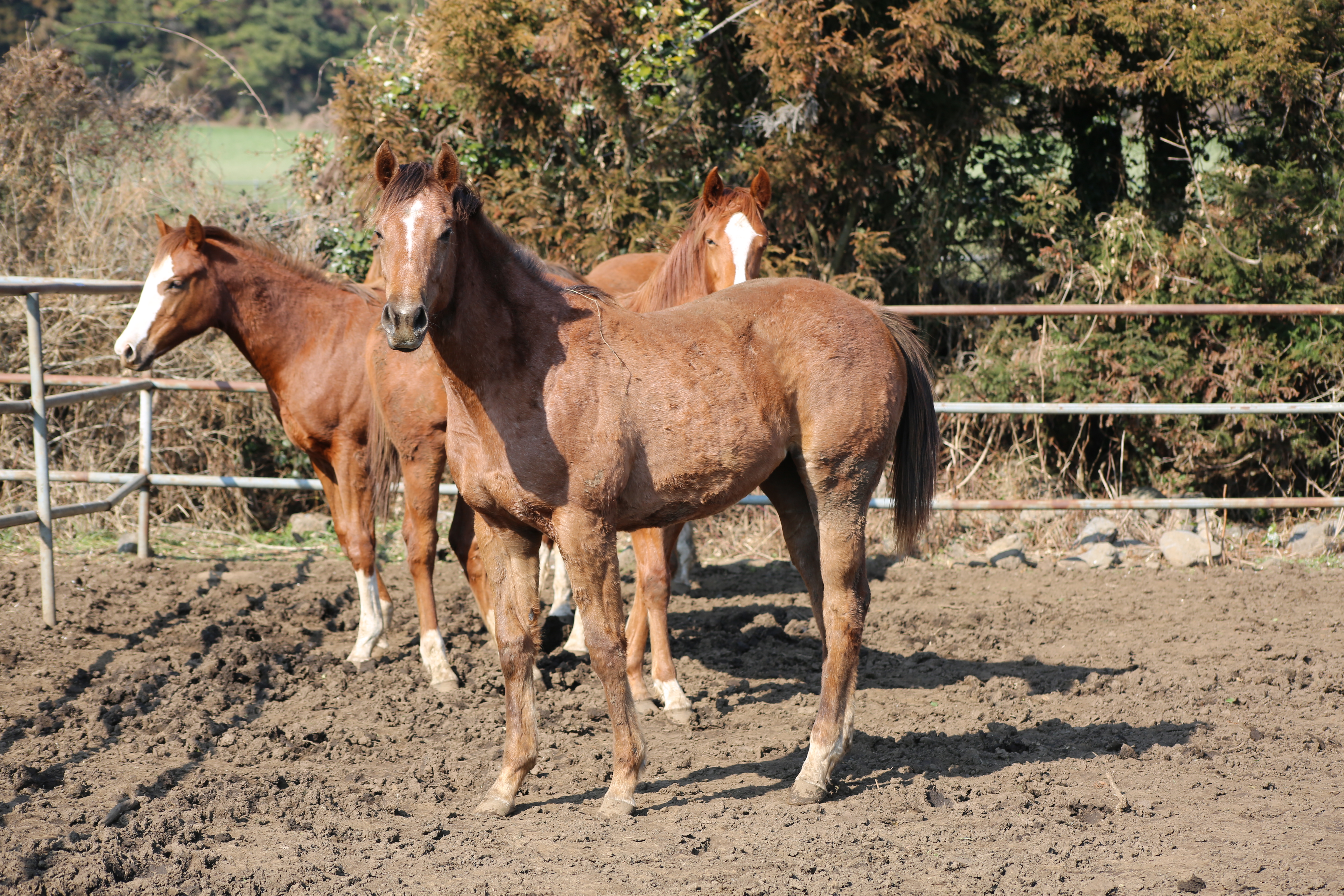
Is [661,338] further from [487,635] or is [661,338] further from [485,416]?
[487,635]

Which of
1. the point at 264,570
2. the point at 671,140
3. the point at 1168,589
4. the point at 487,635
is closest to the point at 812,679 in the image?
the point at 487,635

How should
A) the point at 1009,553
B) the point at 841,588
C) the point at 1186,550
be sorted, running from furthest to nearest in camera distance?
the point at 1009,553 < the point at 1186,550 < the point at 841,588

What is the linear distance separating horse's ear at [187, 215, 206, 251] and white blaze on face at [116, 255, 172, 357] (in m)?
0.12

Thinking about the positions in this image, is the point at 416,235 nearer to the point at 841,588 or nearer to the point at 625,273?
the point at 841,588

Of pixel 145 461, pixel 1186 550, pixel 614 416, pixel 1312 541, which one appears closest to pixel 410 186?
pixel 614 416

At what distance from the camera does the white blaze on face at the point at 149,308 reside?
15.5ft

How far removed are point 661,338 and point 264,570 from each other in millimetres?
4182

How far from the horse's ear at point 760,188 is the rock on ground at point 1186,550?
11.9 feet

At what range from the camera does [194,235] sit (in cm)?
483

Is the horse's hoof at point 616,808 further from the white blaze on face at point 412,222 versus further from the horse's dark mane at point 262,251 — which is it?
the horse's dark mane at point 262,251

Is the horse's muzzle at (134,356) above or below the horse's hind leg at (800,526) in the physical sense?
above

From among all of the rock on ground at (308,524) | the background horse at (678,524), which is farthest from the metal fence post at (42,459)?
the rock on ground at (308,524)

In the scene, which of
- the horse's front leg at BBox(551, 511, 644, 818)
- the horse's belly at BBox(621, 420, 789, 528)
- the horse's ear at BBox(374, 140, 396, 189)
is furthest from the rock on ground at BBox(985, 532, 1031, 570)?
the horse's ear at BBox(374, 140, 396, 189)

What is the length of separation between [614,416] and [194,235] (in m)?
2.93
